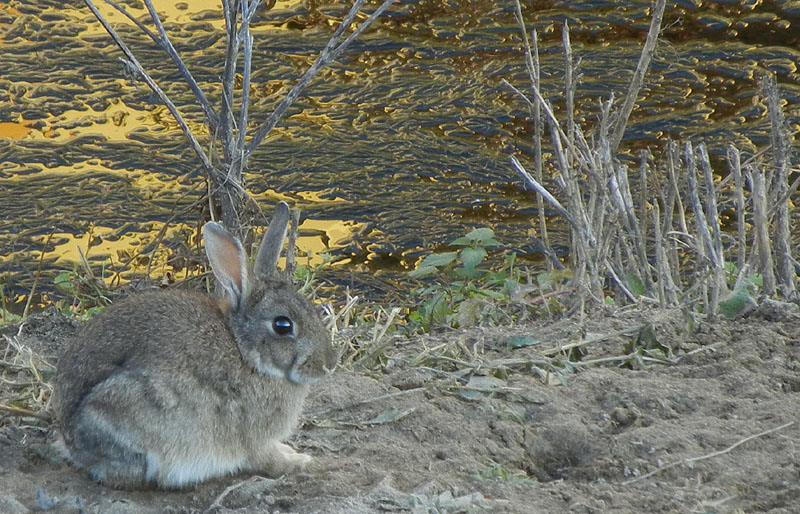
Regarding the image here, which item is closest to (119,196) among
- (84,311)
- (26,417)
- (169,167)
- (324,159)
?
(169,167)

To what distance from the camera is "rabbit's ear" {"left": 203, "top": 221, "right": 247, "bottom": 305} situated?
3820mm

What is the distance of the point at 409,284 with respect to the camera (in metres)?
6.81

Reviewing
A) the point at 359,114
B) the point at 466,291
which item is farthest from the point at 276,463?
the point at 359,114

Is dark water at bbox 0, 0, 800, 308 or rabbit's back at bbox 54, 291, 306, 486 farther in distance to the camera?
dark water at bbox 0, 0, 800, 308

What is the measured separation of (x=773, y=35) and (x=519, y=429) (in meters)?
6.02

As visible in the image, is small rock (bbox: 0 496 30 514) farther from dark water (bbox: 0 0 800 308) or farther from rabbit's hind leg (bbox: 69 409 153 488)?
dark water (bbox: 0 0 800 308)

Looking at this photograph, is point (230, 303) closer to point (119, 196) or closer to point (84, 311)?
point (84, 311)

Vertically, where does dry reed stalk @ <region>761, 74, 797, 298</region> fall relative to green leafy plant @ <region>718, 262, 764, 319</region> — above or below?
above

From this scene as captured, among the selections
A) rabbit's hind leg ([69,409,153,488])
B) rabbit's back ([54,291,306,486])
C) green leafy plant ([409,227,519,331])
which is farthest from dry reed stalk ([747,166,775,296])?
rabbit's hind leg ([69,409,153,488])

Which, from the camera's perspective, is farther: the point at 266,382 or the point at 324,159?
the point at 324,159

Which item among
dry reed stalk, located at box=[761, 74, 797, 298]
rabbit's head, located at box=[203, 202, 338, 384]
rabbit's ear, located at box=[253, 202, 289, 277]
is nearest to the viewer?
rabbit's head, located at box=[203, 202, 338, 384]

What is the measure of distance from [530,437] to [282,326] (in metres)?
0.97

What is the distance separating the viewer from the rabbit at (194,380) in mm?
3639

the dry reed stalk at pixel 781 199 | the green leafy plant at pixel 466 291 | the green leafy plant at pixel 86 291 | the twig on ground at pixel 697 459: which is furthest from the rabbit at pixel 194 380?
the dry reed stalk at pixel 781 199
